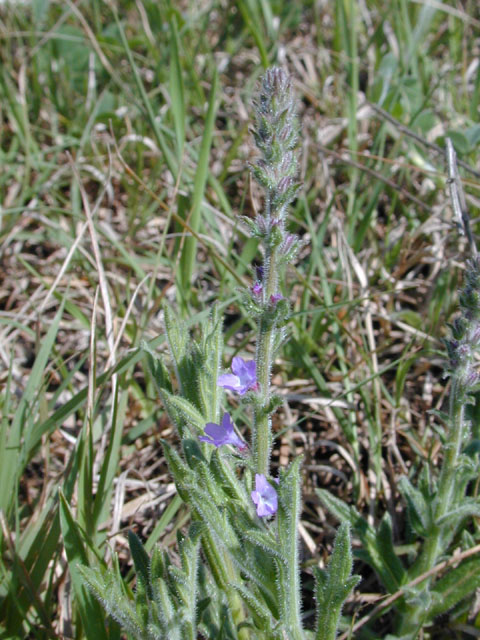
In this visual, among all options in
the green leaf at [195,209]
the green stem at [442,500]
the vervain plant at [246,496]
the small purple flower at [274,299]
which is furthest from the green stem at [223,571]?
the green leaf at [195,209]

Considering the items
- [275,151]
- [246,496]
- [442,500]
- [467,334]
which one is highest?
[275,151]

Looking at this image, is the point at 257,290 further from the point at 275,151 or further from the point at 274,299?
the point at 275,151

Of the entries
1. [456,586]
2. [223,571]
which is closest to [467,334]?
[456,586]

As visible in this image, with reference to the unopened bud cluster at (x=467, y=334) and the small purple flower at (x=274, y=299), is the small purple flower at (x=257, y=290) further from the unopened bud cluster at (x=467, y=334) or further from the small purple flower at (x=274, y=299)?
the unopened bud cluster at (x=467, y=334)

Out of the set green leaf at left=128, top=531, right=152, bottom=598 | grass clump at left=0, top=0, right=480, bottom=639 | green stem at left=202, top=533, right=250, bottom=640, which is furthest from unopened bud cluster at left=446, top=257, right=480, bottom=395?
green leaf at left=128, top=531, right=152, bottom=598

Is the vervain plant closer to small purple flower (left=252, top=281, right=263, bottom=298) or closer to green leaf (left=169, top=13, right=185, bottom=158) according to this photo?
small purple flower (left=252, top=281, right=263, bottom=298)

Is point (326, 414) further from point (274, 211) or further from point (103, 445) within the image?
point (274, 211)

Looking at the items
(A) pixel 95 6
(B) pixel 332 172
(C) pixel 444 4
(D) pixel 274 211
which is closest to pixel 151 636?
(D) pixel 274 211
